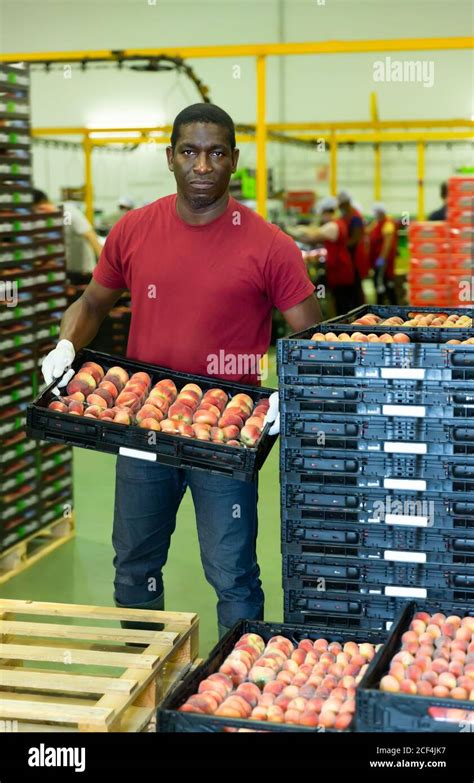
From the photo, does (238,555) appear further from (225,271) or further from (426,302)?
(426,302)

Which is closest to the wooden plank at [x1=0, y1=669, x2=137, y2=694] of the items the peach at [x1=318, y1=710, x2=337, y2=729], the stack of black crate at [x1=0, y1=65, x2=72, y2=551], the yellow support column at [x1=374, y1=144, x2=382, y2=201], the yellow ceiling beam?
the peach at [x1=318, y1=710, x2=337, y2=729]

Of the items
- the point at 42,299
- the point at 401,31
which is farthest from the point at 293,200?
the point at 42,299

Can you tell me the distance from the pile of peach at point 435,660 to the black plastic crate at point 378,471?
371 mm

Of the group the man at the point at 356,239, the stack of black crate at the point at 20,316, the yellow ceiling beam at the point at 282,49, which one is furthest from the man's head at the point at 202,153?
the man at the point at 356,239

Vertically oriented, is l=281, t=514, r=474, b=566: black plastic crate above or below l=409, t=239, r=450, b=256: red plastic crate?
below

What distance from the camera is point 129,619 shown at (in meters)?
3.33

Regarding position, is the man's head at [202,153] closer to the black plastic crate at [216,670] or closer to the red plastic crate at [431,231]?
the black plastic crate at [216,670]

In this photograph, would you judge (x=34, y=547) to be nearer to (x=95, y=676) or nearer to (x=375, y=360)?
(x=95, y=676)

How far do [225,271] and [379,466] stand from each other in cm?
88

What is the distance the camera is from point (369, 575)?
9.66 ft

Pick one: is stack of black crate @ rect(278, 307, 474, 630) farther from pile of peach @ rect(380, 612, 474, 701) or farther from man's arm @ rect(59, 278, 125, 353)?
man's arm @ rect(59, 278, 125, 353)

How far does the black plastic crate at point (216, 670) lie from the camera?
7.52ft

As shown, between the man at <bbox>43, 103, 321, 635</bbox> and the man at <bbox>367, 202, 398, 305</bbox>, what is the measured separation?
11.9m

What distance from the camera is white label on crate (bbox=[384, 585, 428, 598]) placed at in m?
2.90
